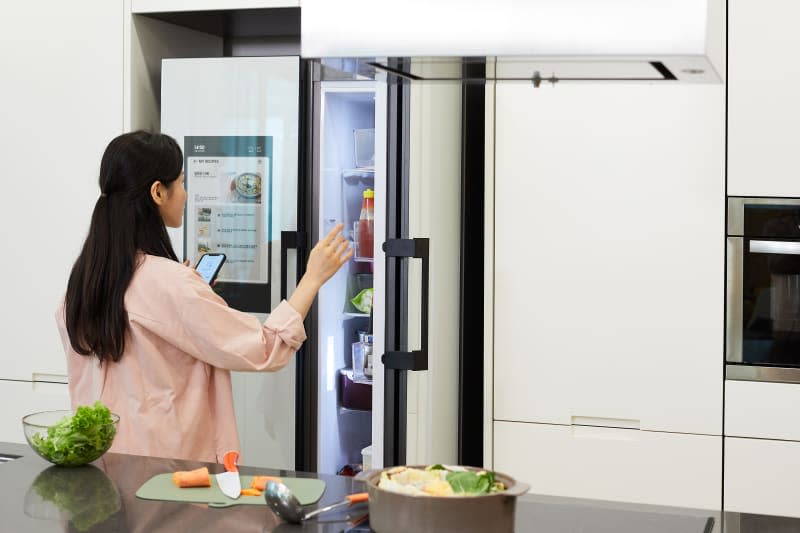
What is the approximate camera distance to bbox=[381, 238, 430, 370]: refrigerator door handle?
220 cm

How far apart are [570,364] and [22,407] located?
1.72 metres

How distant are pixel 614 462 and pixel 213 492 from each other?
1.29 metres

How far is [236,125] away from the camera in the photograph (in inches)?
117

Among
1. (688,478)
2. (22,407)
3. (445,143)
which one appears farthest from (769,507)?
(22,407)

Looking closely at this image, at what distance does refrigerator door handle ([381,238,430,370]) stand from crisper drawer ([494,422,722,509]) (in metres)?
0.46

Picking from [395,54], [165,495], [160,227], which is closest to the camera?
[395,54]

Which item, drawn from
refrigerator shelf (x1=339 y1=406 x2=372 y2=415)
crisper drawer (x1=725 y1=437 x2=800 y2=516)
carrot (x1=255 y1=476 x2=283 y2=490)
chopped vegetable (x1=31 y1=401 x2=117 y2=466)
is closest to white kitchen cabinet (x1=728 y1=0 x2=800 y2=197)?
crisper drawer (x1=725 y1=437 x2=800 y2=516)

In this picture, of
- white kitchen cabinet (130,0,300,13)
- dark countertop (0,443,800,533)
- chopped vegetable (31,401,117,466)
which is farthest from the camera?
white kitchen cabinet (130,0,300,13)

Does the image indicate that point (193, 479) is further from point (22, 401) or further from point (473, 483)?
point (22, 401)

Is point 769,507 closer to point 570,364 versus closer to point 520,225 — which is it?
point 570,364

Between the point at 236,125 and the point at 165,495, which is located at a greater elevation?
the point at 236,125

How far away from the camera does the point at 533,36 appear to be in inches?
48.6

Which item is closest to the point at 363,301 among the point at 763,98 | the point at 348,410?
the point at 348,410

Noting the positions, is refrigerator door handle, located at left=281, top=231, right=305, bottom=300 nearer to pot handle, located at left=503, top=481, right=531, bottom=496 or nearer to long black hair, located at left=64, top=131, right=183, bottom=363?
long black hair, located at left=64, top=131, right=183, bottom=363
